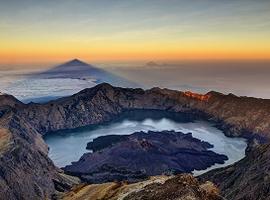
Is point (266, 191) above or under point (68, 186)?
above

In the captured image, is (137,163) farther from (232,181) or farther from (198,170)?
(232,181)

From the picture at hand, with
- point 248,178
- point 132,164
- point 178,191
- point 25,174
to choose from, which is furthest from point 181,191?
point 132,164

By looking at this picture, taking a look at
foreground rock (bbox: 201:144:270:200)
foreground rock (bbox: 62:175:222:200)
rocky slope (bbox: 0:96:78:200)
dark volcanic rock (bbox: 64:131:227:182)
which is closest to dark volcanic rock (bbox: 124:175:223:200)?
foreground rock (bbox: 62:175:222:200)

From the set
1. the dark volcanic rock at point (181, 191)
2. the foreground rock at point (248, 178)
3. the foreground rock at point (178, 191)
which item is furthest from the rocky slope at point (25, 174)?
the dark volcanic rock at point (181, 191)

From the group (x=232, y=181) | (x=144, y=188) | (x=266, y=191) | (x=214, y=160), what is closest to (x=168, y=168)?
(x=214, y=160)

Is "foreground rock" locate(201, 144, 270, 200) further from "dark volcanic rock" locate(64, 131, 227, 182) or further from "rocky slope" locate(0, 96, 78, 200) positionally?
"rocky slope" locate(0, 96, 78, 200)

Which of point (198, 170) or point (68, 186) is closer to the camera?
point (68, 186)

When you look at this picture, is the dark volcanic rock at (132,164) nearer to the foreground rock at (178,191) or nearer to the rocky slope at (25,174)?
the rocky slope at (25,174)

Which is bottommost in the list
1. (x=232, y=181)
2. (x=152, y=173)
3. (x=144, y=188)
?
(x=152, y=173)

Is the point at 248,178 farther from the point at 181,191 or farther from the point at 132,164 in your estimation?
the point at 132,164
